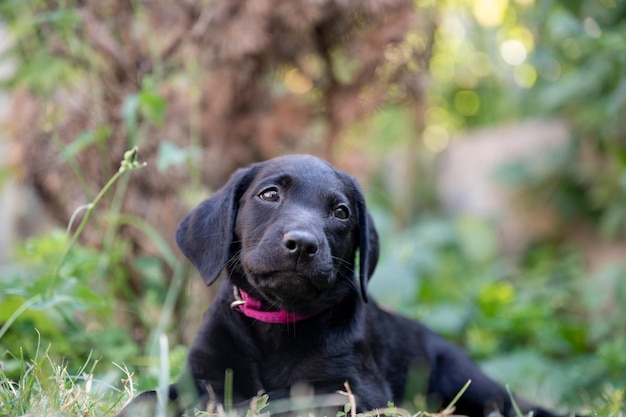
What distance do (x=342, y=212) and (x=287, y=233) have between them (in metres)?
0.46

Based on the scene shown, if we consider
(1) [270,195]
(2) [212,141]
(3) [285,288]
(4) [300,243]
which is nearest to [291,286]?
(3) [285,288]

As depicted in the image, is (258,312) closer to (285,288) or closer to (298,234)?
(285,288)

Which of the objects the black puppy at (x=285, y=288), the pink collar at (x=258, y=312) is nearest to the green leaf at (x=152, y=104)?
the black puppy at (x=285, y=288)

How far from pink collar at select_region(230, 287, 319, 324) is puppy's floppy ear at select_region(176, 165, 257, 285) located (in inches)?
5.5

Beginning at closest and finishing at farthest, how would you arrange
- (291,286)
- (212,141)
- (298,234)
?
(298,234) → (291,286) → (212,141)

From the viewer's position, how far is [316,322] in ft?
9.26

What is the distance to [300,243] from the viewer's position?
2.47 metres

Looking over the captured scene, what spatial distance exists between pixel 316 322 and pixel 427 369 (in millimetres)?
847

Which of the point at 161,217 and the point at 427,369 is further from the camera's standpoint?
the point at 161,217

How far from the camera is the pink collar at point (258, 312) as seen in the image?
277 centimetres

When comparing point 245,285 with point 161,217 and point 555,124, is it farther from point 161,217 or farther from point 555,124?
point 555,124

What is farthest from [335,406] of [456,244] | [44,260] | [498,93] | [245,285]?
[498,93]

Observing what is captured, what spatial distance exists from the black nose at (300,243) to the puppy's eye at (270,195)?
361 mm

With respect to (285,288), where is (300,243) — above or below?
above
